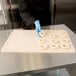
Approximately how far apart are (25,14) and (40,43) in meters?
0.49

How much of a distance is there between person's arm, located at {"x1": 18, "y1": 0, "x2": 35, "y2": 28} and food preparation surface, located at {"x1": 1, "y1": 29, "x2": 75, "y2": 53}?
0.23m

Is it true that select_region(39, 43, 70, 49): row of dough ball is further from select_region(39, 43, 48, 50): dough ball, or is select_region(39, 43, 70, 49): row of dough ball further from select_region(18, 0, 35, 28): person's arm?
select_region(18, 0, 35, 28): person's arm

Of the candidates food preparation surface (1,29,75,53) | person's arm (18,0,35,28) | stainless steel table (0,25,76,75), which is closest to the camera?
stainless steel table (0,25,76,75)

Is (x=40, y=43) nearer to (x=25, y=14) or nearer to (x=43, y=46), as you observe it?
(x=43, y=46)

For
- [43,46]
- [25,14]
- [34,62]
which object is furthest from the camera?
[25,14]

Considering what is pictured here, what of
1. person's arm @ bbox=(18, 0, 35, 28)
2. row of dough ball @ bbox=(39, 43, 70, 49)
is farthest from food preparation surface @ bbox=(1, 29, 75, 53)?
person's arm @ bbox=(18, 0, 35, 28)

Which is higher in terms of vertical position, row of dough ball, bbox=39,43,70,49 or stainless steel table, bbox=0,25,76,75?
row of dough ball, bbox=39,43,70,49

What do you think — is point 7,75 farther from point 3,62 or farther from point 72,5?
point 72,5

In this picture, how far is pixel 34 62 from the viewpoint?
645 millimetres

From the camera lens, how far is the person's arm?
3.80 feet

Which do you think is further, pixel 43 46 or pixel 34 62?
pixel 43 46

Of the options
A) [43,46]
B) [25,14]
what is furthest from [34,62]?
[25,14]

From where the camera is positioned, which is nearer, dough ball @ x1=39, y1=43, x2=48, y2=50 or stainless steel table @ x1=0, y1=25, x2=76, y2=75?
stainless steel table @ x1=0, y1=25, x2=76, y2=75

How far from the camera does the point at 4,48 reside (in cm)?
76
